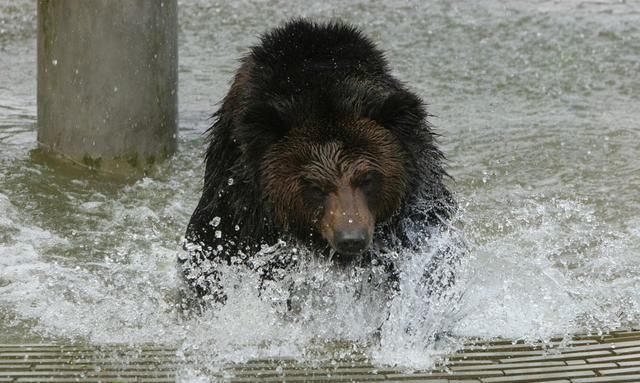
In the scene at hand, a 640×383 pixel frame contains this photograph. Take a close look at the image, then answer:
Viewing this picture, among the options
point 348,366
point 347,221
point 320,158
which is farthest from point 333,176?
point 348,366

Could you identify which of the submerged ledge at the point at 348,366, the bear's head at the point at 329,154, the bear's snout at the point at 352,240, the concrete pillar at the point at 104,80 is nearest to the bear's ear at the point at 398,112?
the bear's head at the point at 329,154

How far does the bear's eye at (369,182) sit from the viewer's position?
467 cm

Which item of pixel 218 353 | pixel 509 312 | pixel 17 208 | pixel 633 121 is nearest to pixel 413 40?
pixel 633 121

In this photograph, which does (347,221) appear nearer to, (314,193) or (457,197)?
(314,193)

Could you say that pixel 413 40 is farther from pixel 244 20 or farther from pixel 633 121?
pixel 633 121

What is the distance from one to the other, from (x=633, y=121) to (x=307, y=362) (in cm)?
576

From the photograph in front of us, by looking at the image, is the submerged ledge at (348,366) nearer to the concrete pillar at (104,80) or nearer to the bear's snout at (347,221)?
the bear's snout at (347,221)

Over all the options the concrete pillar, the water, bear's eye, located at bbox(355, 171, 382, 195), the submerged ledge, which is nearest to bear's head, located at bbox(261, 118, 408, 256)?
bear's eye, located at bbox(355, 171, 382, 195)

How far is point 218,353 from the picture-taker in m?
4.55

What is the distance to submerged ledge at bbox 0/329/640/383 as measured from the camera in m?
4.22

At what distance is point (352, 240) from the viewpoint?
173 inches

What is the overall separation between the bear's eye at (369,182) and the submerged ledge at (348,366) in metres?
0.73

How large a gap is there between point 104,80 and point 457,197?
2764 millimetres

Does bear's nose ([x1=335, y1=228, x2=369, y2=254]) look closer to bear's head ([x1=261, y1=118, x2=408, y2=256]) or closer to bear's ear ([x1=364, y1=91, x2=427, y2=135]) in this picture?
bear's head ([x1=261, y1=118, x2=408, y2=256])
